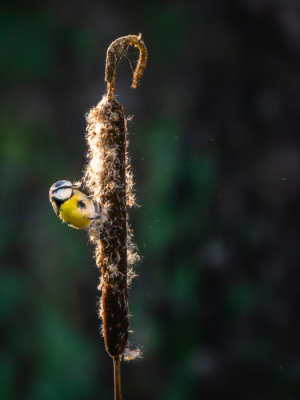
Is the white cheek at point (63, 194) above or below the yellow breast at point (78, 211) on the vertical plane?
above

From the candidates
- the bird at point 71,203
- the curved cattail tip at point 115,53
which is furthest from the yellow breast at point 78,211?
the curved cattail tip at point 115,53

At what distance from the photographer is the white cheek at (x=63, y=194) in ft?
1.72

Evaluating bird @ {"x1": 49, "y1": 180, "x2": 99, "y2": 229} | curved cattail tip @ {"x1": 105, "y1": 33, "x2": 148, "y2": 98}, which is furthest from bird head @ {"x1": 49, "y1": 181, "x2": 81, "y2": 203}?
curved cattail tip @ {"x1": 105, "y1": 33, "x2": 148, "y2": 98}

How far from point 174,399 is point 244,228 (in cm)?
79

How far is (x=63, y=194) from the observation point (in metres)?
0.52

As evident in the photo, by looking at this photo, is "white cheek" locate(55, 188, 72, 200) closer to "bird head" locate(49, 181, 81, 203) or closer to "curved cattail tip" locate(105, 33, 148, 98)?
"bird head" locate(49, 181, 81, 203)

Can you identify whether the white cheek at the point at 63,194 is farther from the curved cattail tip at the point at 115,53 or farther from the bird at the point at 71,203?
the curved cattail tip at the point at 115,53

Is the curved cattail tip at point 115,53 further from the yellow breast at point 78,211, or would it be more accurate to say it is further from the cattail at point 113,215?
the yellow breast at point 78,211

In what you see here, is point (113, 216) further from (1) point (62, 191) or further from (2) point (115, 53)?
(2) point (115, 53)

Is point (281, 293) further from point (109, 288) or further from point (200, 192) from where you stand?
point (109, 288)

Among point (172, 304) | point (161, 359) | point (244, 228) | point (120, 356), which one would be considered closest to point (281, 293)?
point (244, 228)

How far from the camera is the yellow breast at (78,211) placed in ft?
1.61

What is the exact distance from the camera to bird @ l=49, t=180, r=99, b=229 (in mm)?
506

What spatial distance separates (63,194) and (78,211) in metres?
0.04
